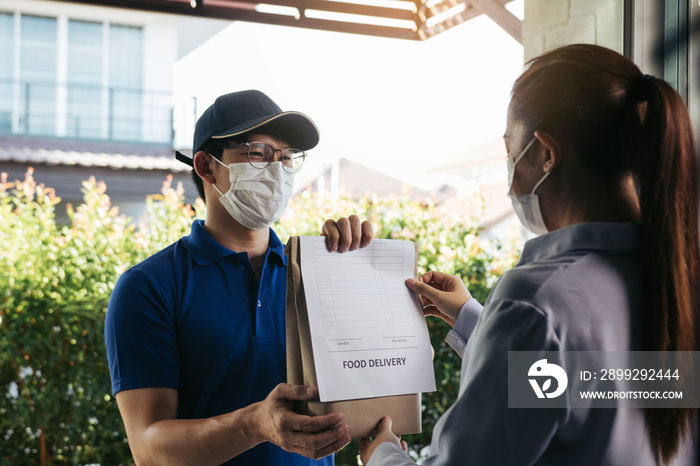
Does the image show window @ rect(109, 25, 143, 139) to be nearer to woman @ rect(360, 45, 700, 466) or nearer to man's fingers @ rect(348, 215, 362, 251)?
man's fingers @ rect(348, 215, 362, 251)

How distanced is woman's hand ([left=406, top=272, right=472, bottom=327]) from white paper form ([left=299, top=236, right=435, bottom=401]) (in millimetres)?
40

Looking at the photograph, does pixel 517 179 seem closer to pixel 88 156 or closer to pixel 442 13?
pixel 442 13

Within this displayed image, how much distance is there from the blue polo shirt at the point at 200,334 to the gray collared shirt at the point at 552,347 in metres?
0.67

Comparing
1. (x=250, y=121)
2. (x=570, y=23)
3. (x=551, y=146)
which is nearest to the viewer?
(x=551, y=146)

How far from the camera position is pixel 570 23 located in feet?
7.77

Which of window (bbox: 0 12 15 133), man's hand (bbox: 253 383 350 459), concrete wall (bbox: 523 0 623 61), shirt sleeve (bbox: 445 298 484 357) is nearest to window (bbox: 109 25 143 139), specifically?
window (bbox: 0 12 15 133)

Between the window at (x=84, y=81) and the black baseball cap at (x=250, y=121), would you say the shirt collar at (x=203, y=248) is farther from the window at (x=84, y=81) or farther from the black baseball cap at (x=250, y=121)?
the window at (x=84, y=81)

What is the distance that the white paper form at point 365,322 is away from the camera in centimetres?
115

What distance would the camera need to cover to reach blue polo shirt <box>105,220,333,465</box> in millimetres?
1354

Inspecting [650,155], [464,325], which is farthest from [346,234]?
[650,155]

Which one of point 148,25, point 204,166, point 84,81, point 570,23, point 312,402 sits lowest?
point 312,402

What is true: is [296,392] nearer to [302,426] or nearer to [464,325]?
[302,426]

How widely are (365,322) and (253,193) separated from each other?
0.56m

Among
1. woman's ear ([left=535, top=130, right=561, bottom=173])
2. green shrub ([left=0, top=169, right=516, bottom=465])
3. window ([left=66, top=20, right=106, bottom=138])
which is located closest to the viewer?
woman's ear ([left=535, top=130, right=561, bottom=173])
